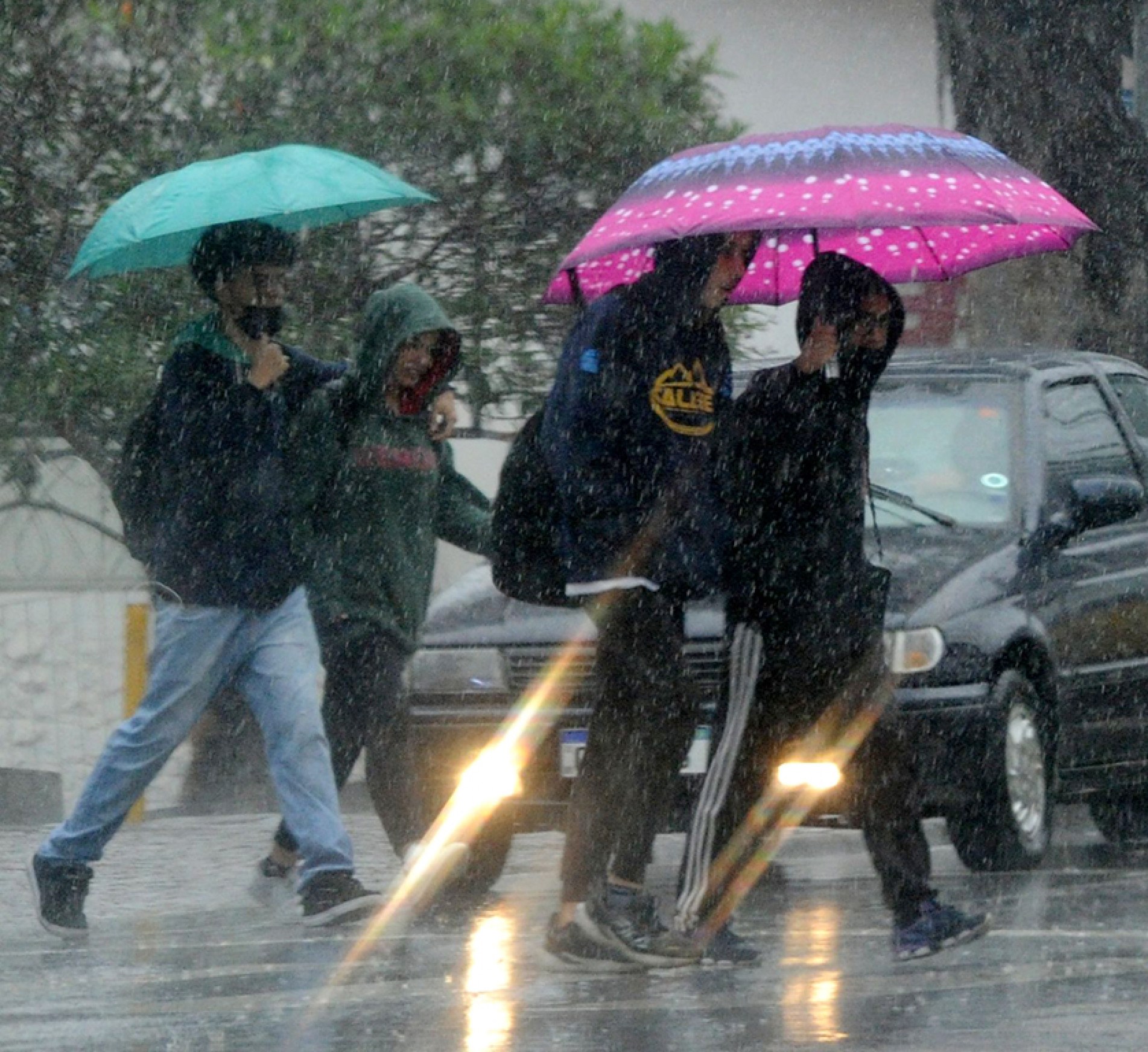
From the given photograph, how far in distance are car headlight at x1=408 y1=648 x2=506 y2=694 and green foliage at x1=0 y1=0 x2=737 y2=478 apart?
2.59 m

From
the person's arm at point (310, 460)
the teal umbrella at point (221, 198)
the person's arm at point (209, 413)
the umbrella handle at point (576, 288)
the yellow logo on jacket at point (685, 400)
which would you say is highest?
the teal umbrella at point (221, 198)

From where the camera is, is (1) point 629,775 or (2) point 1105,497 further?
(2) point 1105,497

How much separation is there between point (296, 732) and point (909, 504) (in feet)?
7.87

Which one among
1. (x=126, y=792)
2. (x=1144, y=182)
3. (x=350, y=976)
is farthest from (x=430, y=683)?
(x=1144, y=182)

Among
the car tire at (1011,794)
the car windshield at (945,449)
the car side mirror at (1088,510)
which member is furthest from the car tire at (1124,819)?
the car windshield at (945,449)

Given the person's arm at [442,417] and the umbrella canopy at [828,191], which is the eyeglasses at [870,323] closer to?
the umbrella canopy at [828,191]

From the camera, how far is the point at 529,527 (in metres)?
6.41

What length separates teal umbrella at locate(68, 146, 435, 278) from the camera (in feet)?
23.3

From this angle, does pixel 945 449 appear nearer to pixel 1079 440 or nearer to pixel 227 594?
pixel 1079 440

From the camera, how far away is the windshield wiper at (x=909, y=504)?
8.62 m

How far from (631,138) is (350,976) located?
18.9ft

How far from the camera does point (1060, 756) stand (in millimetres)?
8656

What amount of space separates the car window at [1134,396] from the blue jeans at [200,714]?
3654 mm

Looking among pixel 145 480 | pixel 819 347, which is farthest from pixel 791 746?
pixel 145 480
